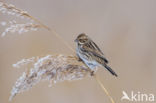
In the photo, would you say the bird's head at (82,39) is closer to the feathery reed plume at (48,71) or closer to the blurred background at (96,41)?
the feathery reed plume at (48,71)

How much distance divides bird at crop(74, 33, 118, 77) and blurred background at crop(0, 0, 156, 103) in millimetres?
666

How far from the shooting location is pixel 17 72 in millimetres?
3139

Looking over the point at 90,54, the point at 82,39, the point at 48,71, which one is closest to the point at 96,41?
the point at 82,39

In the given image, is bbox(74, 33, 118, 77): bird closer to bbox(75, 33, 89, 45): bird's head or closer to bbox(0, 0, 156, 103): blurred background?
bbox(75, 33, 89, 45): bird's head

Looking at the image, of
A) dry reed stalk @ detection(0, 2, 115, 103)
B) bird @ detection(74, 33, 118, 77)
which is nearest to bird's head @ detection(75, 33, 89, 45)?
bird @ detection(74, 33, 118, 77)

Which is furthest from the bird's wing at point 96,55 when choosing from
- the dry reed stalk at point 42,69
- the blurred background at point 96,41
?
the blurred background at point 96,41

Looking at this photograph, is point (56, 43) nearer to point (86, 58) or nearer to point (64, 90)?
point (64, 90)

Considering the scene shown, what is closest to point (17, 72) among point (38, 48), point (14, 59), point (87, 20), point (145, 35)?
point (14, 59)

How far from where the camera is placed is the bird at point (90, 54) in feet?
7.19

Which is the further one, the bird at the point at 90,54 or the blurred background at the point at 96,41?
the blurred background at the point at 96,41

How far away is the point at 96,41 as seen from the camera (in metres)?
3.45

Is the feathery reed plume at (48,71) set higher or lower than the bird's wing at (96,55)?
higher

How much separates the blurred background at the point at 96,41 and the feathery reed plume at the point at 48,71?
110cm

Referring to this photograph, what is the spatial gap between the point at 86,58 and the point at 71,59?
38 cm
